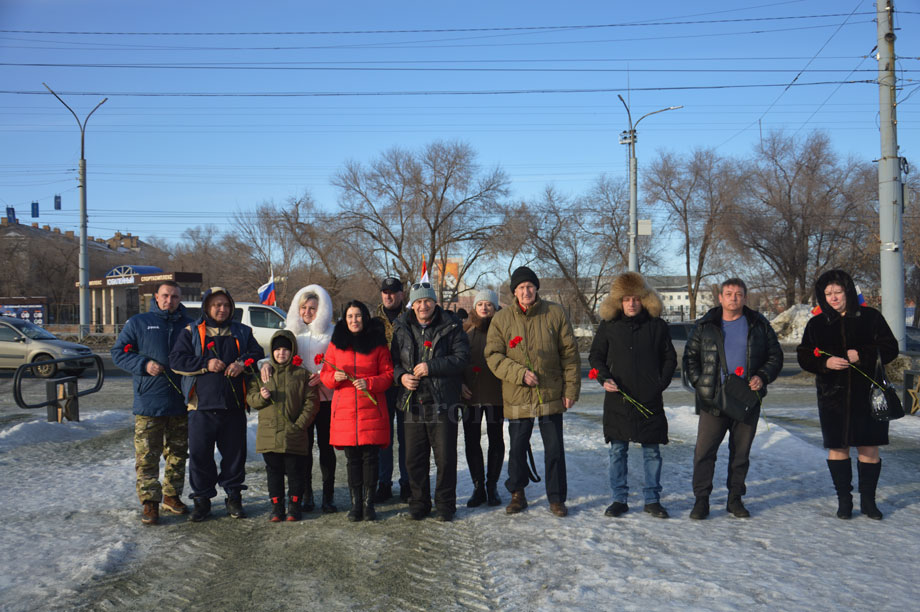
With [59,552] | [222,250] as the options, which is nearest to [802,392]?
[59,552]

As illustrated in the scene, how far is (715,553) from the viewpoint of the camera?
180 inches

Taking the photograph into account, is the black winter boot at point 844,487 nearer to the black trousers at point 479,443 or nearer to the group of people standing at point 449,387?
the group of people standing at point 449,387

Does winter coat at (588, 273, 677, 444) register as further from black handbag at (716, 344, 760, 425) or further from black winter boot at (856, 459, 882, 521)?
black winter boot at (856, 459, 882, 521)

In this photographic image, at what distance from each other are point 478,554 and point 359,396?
152 centimetres

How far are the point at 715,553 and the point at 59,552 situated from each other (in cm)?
431

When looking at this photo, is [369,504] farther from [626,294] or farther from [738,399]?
[738,399]

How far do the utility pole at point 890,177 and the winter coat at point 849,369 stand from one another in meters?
8.34

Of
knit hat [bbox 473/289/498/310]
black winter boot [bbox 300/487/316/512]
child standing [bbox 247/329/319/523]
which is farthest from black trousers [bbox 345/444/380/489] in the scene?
knit hat [bbox 473/289/498/310]

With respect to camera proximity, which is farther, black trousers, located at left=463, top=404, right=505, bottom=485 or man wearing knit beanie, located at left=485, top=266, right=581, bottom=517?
black trousers, located at left=463, top=404, right=505, bottom=485

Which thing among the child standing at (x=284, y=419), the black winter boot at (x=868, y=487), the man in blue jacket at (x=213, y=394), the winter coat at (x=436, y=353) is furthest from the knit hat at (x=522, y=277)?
the black winter boot at (x=868, y=487)

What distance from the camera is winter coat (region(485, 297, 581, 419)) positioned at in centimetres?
561

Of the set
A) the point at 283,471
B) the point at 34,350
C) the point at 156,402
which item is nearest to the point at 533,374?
the point at 283,471

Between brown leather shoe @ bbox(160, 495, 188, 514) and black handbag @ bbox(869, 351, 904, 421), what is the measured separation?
214 inches

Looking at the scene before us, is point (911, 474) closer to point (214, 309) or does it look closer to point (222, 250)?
point (214, 309)
